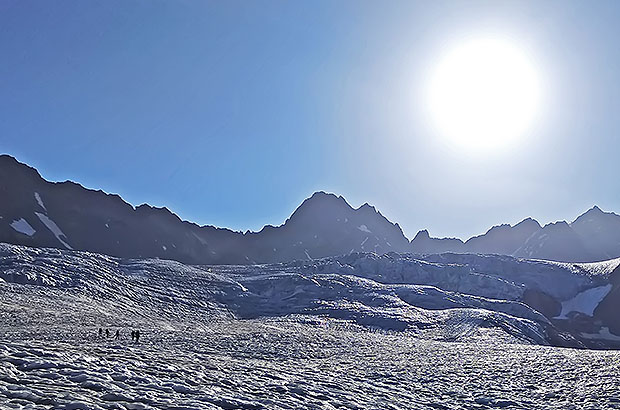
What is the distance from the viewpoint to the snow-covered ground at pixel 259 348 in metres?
13.5

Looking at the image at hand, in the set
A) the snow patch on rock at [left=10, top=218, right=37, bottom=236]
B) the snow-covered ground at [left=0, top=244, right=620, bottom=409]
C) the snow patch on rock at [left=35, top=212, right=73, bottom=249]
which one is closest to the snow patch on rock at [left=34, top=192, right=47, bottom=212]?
the snow patch on rock at [left=35, top=212, right=73, bottom=249]

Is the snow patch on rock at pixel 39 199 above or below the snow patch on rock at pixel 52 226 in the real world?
above

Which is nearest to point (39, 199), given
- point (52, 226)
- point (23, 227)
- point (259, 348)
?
point (52, 226)

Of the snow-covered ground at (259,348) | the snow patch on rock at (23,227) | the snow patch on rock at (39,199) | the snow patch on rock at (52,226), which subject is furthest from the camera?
the snow patch on rock at (39,199)

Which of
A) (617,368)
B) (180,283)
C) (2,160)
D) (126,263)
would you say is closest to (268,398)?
(617,368)

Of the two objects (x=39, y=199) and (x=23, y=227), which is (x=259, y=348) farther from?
(x=39, y=199)

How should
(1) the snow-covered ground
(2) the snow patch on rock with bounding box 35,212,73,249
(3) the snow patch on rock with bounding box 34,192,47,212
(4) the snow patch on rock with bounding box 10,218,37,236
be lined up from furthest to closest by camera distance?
(3) the snow patch on rock with bounding box 34,192,47,212 < (2) the snow patch on rock with bounding box 35,212,73,249 < (4) the snow patch on rock with bounding box 10,218,37,236 < (1) the snow-covered ground

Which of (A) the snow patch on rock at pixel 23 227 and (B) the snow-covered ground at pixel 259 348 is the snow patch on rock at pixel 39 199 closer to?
(A) the snow patch on rock at pixel 23 227

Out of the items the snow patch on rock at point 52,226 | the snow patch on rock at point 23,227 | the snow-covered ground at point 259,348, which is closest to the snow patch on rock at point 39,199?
the snow patch on rock at point 52,226

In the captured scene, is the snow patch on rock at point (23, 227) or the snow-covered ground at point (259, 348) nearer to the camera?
the snow-covered ground at point (259, 348)

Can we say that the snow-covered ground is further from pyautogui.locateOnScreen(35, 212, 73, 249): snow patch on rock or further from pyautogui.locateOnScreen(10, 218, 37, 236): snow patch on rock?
pyautogui.locateOnScreen(35, 212, 73, 249): snow patch on rock

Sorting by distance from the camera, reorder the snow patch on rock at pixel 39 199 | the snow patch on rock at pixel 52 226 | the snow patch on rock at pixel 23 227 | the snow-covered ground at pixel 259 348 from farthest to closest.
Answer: the snow patch on rock at pixel 39 199 < the snow patch on rock at pixel 52 226 < the snow patch on rock at pixel 23 227 < the snow-covered ground at pixel 259 348

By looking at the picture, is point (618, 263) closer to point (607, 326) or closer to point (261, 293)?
point (607, 326)

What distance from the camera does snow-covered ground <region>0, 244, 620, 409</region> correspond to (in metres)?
13.5
